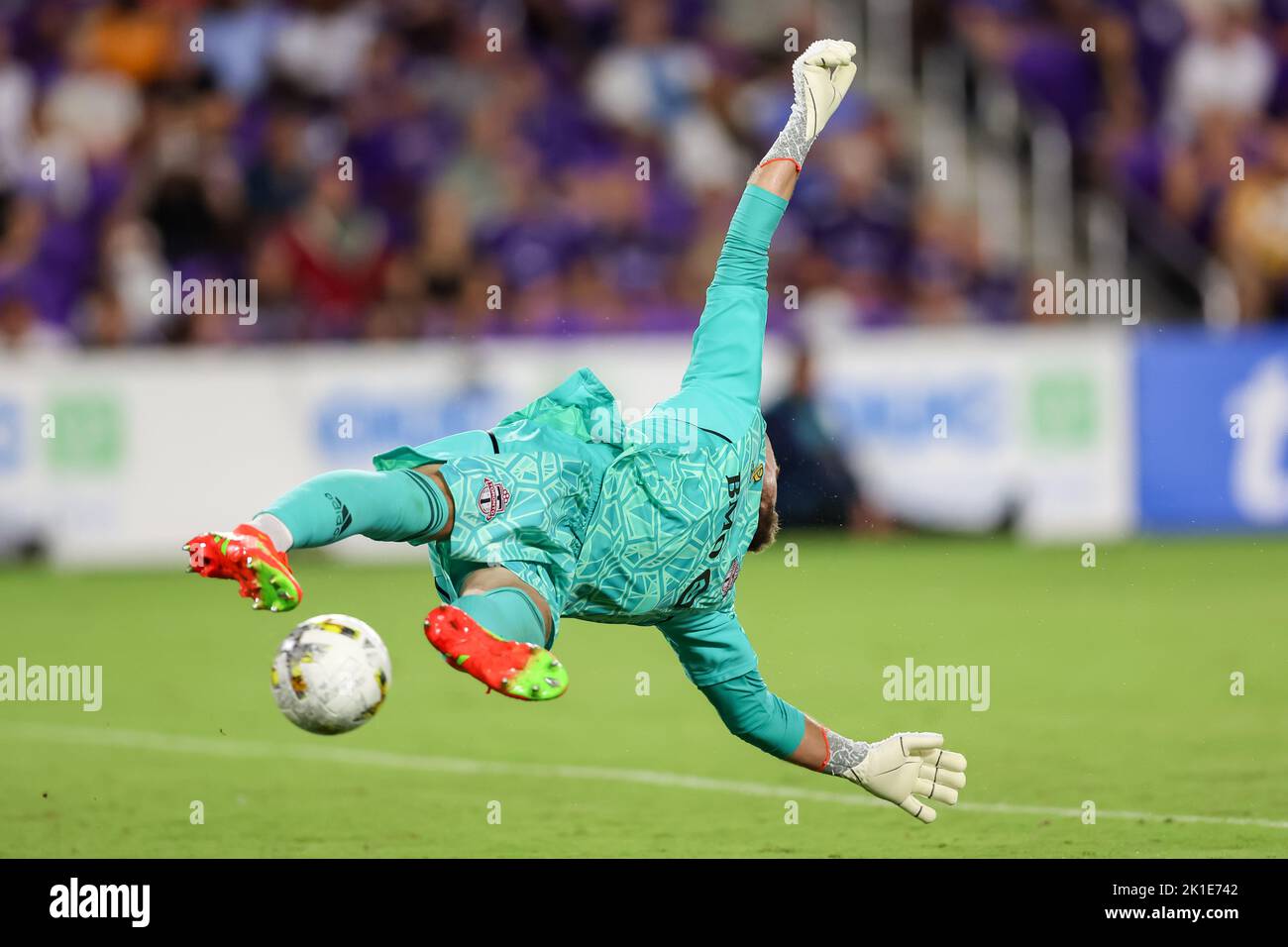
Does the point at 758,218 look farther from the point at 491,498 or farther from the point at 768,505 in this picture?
the point at 491,498

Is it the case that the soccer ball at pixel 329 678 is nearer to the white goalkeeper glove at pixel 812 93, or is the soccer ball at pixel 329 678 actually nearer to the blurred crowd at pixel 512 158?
the white goalkeeper glove at pixel 812 93

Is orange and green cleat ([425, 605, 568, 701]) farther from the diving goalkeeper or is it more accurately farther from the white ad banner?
the white ad banner

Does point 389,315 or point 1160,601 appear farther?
point 389,315

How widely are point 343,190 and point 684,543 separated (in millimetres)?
13230

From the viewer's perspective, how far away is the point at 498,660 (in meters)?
5.35

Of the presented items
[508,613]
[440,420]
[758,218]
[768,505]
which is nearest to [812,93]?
[758,218]

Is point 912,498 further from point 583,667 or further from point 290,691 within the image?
point 290,691

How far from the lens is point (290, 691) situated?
18.6ft

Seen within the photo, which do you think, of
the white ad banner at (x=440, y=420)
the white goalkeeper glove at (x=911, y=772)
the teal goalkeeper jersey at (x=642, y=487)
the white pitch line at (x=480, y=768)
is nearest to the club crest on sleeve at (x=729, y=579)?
the teal goalkeeper jersey at (x=642, y=487)

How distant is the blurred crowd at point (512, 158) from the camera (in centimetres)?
1806

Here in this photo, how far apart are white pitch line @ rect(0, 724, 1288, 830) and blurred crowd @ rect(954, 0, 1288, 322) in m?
10.8

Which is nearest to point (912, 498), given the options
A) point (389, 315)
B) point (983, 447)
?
point (983, 447)

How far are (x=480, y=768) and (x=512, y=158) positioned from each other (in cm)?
1094

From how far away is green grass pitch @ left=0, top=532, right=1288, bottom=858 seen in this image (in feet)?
25.0
